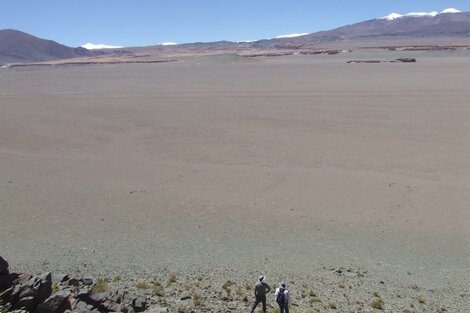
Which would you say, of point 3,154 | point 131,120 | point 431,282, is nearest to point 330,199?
point 431,282

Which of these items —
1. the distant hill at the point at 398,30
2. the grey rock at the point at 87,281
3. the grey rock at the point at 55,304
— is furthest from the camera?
the distant hill at the point at 398,30

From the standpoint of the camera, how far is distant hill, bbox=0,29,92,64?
142 meters

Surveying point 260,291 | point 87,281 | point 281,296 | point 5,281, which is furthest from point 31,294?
point 281,296

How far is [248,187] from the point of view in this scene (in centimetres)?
1839

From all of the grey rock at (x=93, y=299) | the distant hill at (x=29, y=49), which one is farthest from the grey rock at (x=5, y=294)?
the distant hill at (x=29, y=49)

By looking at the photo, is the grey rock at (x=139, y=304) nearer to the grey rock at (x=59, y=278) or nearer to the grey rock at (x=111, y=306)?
the grey rock at (x=111, y=306)

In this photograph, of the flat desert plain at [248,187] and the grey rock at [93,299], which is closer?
the grey rock at [93,299]

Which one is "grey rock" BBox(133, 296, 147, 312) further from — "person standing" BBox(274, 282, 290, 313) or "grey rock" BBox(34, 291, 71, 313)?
"person standing" BBox(274, 282, 290, 313)

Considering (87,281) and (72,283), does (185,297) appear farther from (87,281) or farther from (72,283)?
(72,283)

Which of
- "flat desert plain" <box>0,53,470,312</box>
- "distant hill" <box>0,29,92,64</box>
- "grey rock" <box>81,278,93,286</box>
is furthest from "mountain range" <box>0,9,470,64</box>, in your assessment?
"grey rock" <box>81,278,93,286</box>

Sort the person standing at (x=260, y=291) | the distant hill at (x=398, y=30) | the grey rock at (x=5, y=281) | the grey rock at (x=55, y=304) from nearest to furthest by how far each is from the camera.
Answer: the grey rock at (x=55, y=304) → the person standing at (x=260, y=291) → the grey rock at (x=5, y=281) → the distant hill at (x=398, y=30)

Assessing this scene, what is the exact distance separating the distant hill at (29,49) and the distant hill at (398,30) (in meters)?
54.6

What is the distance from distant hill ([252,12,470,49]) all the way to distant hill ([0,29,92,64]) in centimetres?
5464

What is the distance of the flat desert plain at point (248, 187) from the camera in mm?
12586
